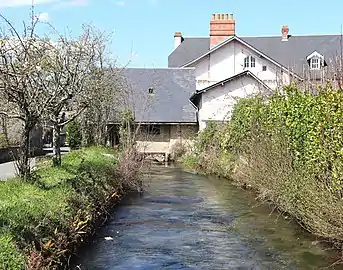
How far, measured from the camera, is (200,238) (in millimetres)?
13883

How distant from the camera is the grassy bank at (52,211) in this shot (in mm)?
8164

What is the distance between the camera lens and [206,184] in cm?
2458

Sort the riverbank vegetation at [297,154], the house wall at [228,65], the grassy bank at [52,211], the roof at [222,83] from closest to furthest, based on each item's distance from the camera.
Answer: the grassy bank at [52,211], the riverbank vegetation at [297,154], the roof at [222,83], the house wall at [228,65]

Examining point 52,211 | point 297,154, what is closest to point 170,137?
point 297,154

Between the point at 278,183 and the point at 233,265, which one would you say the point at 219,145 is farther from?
the point at 233,265

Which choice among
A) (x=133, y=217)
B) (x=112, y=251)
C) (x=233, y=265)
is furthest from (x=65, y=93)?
(x=233, y=265)

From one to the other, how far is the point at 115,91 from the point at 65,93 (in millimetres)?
14077

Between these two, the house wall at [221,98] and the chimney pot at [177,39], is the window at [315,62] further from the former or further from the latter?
the chimney pot at [177,39]

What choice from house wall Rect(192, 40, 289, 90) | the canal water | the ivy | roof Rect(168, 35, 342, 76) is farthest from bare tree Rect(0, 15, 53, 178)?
roof Rect(168, 35, 342, 76)

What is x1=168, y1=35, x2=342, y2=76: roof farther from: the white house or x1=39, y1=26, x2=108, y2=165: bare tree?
x1=39, y1=26, x2=108, y2=165: bare tree

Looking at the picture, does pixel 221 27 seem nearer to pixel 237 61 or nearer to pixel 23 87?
pixel 237 61

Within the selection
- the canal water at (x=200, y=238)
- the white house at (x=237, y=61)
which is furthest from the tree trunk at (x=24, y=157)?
the white house at (x=237, y=61)

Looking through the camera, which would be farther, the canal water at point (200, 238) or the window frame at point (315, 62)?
the window frame at point (315, 62)

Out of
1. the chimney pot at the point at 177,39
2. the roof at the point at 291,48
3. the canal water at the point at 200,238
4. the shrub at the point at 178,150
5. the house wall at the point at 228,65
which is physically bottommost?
the canal water at the point at 200,238
